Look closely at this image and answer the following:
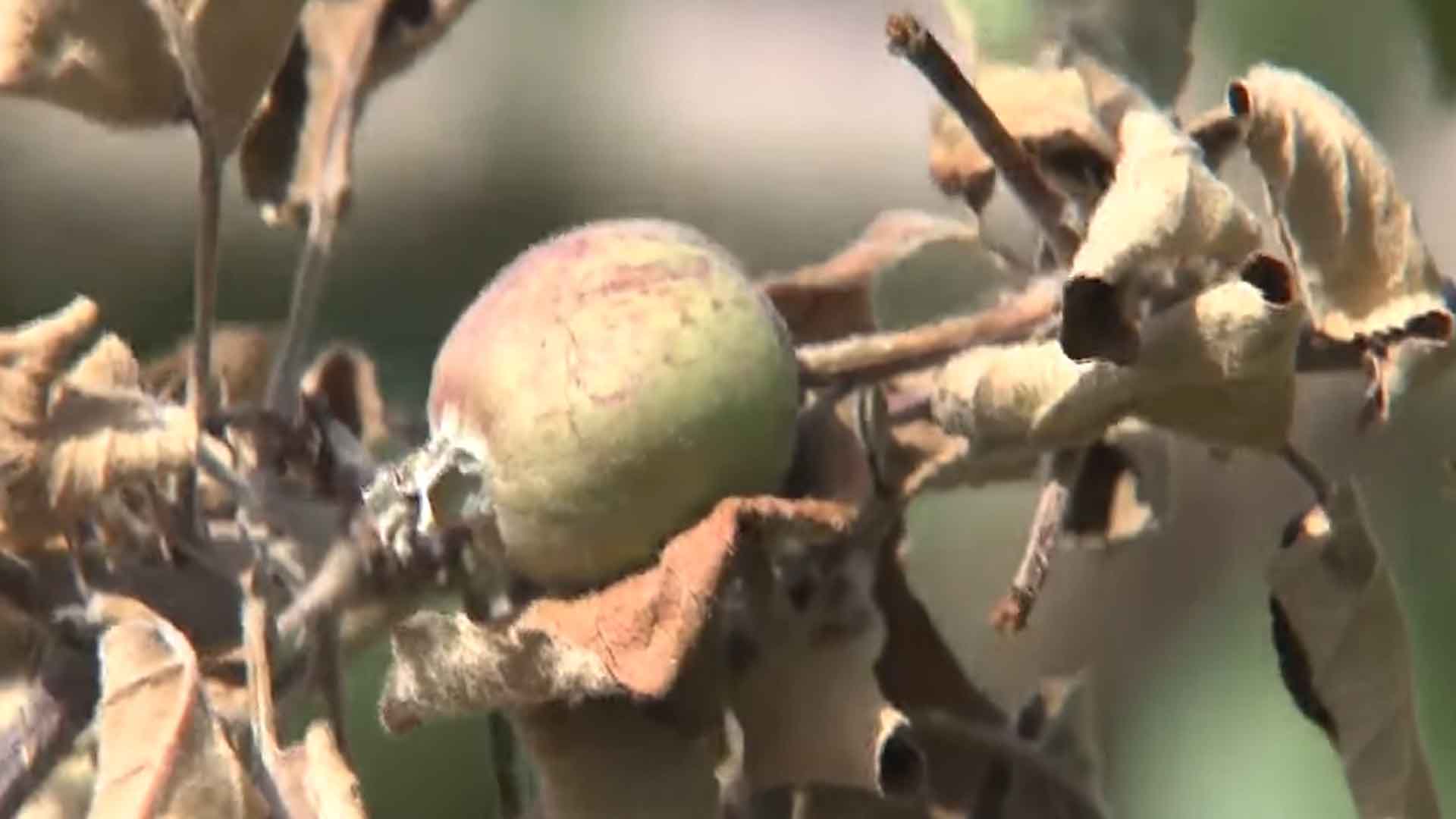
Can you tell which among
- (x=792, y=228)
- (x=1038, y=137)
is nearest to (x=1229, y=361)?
(x=1038, y=137)

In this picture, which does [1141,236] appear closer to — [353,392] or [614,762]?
[614,762]

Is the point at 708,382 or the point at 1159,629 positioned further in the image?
the point at 1159,629

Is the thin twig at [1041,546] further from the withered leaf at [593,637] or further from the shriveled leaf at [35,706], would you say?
the shriveled leaf at [35,706]

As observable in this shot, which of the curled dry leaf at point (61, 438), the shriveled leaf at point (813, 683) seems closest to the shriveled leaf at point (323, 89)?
the curled dry leaf at point (61, 438)

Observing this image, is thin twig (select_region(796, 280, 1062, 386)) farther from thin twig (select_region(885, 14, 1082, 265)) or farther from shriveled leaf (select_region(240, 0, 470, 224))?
shriveled leaf (select_region(240, 0, 470, 224))

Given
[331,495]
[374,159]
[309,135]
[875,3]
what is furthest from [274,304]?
[331,495]

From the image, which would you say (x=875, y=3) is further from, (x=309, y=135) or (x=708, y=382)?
(x=708, y=382)
